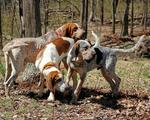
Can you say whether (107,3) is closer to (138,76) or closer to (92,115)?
(138,76)

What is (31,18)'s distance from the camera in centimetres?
1066

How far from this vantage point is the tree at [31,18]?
1064 cm

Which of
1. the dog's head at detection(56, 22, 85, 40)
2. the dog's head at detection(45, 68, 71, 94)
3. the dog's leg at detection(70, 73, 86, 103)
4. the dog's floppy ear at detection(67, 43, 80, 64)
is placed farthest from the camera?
the dog's head at detection(56, 22, 85, 40)

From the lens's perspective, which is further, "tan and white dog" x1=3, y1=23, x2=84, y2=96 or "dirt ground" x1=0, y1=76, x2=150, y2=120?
"tan and white dog" x1=3, y1=23, x2=84, y2=96

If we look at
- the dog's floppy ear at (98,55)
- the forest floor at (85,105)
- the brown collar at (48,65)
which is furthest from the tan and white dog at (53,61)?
the dog's floppy ear at (98,55)

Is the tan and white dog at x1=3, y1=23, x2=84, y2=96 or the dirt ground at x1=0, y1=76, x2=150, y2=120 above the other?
the tan and white dog at x1=3, y1=23, x2=84, y2=96

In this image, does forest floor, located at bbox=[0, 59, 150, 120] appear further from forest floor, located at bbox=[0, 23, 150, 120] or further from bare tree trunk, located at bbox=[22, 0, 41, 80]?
bare tree trunk, located at bbox=[22, 0, 41, 80]

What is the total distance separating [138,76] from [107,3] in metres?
40.6

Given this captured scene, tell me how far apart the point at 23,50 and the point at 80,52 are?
46.2 inches

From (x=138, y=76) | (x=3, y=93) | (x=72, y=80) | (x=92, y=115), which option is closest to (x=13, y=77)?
(x=3, y=93)

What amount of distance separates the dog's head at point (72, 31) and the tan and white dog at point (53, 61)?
0.56 feet

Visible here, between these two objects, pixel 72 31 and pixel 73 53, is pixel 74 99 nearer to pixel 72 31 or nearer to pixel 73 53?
pixel 73 53

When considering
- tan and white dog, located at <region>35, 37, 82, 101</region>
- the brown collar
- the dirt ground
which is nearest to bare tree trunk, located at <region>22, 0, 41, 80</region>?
the dirt ground

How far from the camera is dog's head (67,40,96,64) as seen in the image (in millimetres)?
8758
